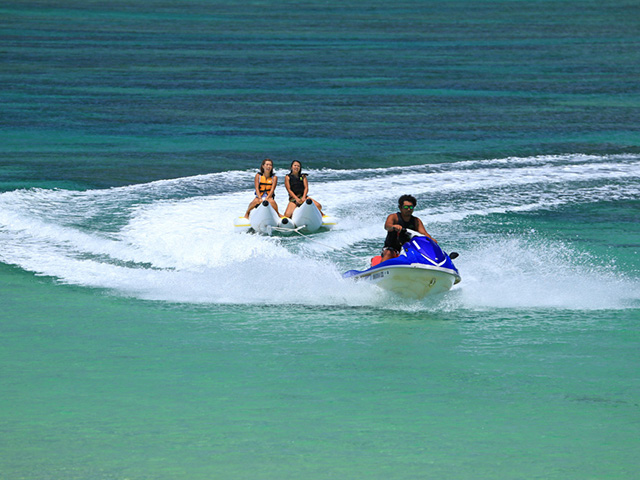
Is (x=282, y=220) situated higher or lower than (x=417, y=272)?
higher

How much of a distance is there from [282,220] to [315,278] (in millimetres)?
3785

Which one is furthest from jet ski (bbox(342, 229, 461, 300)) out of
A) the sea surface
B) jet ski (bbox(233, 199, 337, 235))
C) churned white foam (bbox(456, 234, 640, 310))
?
jet ski (bbox(233, 199, 337, 235))

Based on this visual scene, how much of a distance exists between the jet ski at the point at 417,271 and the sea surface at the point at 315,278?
24 cm

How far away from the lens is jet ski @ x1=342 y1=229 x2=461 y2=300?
38.6 feet

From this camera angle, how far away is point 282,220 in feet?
55.7

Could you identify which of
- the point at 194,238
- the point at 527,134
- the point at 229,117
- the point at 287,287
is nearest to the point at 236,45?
the point at 229,117

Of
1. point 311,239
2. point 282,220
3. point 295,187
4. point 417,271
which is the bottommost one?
point 417,271

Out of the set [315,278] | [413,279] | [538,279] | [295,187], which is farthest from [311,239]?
[413,279]

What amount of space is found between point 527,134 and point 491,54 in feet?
48.2

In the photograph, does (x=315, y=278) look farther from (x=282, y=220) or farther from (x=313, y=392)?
(x=313, y=392)

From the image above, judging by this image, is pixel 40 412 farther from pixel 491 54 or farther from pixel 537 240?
pixel 491 54

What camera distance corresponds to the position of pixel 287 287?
13.1 m

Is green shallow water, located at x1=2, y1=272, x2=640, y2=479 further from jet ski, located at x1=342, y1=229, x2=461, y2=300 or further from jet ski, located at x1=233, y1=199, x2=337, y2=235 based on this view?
jet ski, located at x1=233, y1=199, x2=337, y2=235

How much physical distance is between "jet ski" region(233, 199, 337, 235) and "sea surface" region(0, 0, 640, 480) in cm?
24
